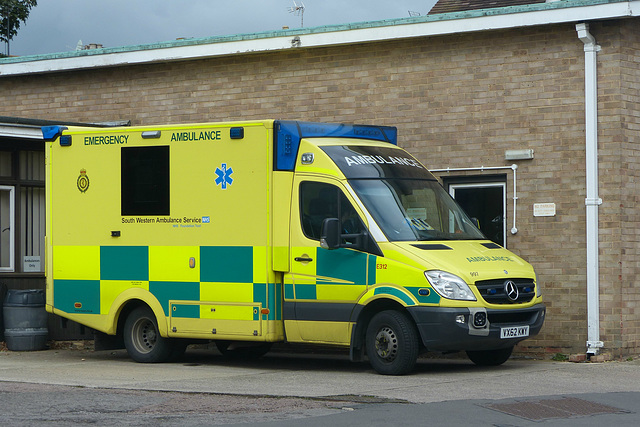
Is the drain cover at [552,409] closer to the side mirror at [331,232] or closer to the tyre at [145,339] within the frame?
the side mirror at [331,232]

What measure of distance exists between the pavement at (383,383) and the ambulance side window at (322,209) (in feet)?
5.47

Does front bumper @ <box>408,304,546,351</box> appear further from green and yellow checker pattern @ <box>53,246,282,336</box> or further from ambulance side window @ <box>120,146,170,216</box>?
ambulance side window @ <box>120,146,170,216</box>

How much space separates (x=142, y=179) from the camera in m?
13.7

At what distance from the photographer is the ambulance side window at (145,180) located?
1361cm

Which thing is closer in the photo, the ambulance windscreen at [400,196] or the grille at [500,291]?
the grille at [500,291]

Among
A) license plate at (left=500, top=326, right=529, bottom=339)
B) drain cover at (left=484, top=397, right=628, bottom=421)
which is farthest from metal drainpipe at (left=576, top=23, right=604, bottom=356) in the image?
drain cover at (left=484, top=397, right=628, bottom=421)

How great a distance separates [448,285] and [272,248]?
227cm

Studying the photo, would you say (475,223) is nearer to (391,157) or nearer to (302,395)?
(391,157)

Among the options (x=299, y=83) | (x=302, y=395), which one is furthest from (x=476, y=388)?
(x=299, y=83)

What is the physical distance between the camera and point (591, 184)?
45.5 ft

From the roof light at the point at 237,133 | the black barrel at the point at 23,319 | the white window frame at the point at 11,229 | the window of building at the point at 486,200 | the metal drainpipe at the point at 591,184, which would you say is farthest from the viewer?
the white window frame at the point at 11,229

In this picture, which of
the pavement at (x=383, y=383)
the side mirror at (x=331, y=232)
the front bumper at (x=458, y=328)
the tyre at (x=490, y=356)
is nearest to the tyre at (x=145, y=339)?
the pavement at (x=383, y=383)

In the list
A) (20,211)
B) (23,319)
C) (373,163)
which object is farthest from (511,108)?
(20,211)

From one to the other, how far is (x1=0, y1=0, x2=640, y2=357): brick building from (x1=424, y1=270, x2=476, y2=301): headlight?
9.45 feet
